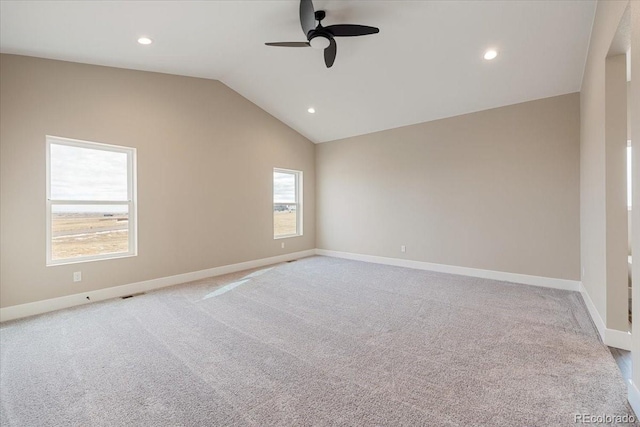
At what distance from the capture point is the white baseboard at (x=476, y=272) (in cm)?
A: 410

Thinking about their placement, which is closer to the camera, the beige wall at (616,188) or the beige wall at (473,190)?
the beige wall at (616,188)

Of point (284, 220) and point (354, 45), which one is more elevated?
point (354, 45)

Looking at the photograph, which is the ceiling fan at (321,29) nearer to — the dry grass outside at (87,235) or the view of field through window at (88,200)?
the view of field through window at (88,200)

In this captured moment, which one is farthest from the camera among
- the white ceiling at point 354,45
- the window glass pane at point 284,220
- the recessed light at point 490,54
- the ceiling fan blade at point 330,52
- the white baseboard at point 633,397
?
the window glass pane at point 284,220

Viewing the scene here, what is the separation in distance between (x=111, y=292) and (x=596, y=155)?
19.3ft

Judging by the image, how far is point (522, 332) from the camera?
2.76m

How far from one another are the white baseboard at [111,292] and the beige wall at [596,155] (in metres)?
4.94

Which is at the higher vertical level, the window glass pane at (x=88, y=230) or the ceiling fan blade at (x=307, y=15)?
the ceiling fan blade at (x=307, y=15)

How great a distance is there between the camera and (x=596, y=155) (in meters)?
2.81

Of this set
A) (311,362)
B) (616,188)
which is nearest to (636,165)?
(616,188)

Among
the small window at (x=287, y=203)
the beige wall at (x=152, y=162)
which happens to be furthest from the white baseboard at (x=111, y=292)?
the small window at (x=287, y=203)

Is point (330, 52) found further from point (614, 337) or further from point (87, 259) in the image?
point (87, 259)

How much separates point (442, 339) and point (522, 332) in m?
0.84

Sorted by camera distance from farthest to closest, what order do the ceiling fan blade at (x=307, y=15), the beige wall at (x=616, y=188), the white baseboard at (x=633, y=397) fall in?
the ceiling fan blade at (x=307, y=15) < the beige wall at (x=616, y=188) < the white baseboard at (x=633, y=397)
